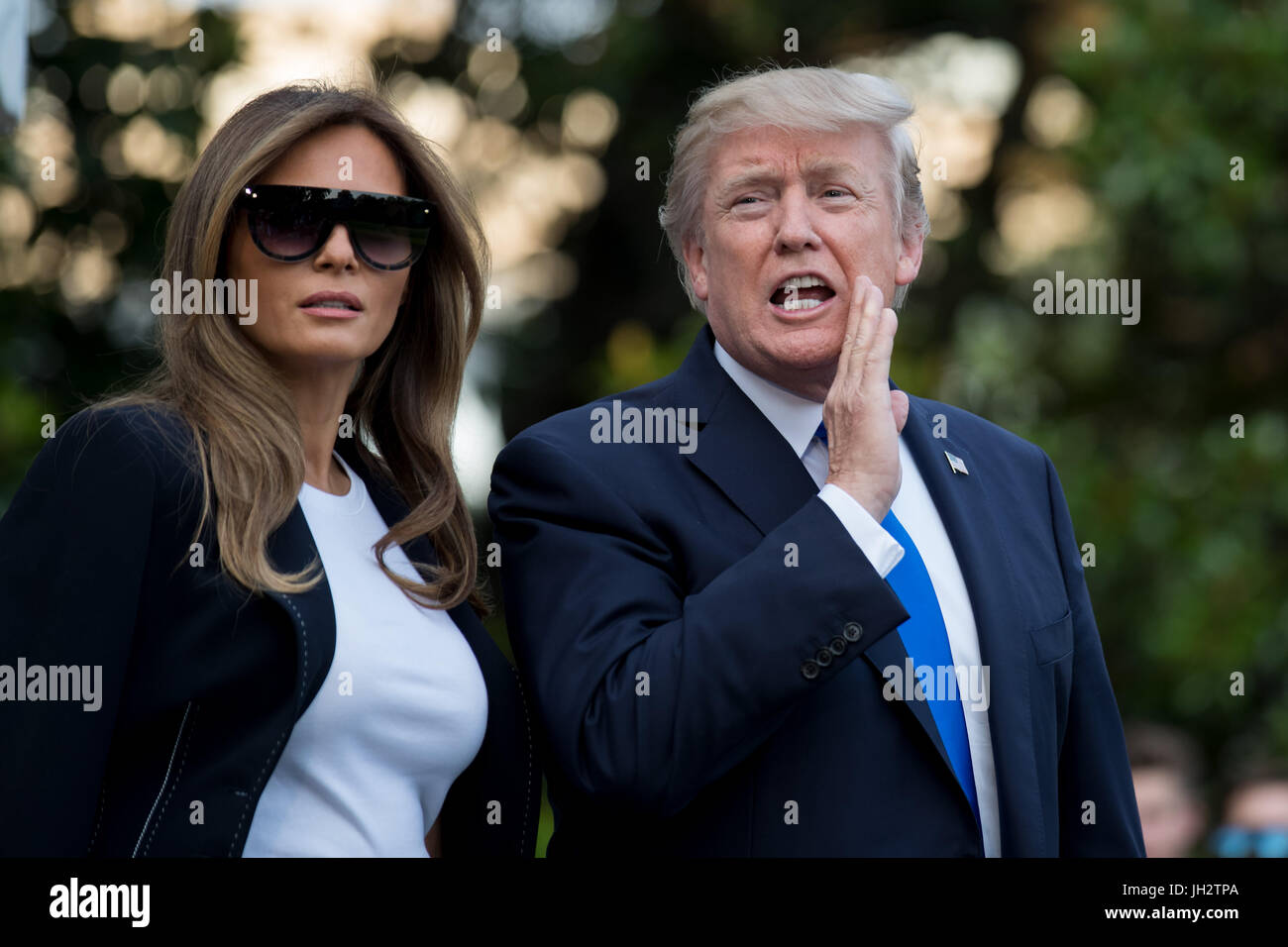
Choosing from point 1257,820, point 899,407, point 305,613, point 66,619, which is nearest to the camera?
point 66,619

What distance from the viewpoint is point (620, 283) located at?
1105cm

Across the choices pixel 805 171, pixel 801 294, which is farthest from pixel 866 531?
pixel 805 171

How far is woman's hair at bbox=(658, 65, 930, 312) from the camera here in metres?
2.97

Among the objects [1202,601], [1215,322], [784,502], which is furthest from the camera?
[1215,322]

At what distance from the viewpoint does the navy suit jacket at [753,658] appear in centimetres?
248

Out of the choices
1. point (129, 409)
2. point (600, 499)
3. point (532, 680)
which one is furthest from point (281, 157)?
point (532, 680)

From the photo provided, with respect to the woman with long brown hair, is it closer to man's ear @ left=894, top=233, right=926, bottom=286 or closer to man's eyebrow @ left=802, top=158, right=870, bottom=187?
man's eyebrow @ left=802, top=158, right=870, bottom=187

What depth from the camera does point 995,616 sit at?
280 centimetres

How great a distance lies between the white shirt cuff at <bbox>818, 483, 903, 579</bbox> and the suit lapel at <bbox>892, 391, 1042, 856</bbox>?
244 millimetres

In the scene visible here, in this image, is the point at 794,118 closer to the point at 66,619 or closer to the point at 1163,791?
the point at 66,619

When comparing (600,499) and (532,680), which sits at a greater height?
(600,499)

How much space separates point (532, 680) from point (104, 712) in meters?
0.64

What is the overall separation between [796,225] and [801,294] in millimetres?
118

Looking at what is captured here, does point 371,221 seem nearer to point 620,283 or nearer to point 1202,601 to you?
point 1202,601
